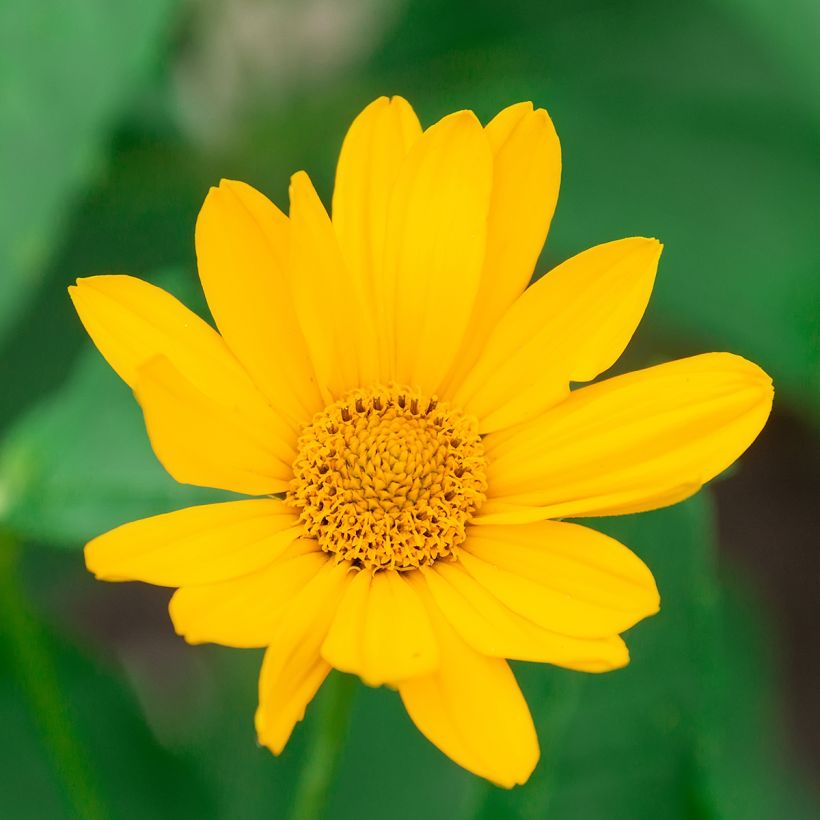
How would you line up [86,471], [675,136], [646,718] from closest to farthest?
[86,471], [646,718], [675,136]

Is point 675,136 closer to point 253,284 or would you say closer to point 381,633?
point 253,284

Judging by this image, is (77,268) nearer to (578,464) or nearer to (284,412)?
(284,412)

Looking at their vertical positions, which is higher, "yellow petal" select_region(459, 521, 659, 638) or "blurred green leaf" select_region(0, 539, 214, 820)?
"yellow petal" select_region(459, 521, 659, 638)

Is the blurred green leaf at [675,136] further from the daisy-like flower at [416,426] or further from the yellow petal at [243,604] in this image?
the yellow petal at [243,604]

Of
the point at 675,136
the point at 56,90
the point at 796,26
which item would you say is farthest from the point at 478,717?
the point at 675,136

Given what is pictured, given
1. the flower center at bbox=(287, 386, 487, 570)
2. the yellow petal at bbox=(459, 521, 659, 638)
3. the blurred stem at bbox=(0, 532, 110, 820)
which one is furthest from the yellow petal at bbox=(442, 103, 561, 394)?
the blurred stem at bbox=(0, 532, 110, 820)

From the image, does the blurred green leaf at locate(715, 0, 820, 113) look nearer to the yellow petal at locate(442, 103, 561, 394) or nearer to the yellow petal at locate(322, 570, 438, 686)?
the yellow petal at locate(442, 103, 561, 394)
